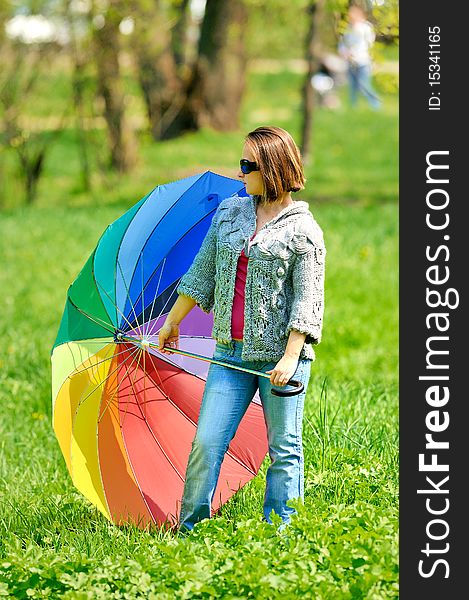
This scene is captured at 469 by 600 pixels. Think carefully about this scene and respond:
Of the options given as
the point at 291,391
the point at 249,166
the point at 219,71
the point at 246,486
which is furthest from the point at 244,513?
the point at 219,71

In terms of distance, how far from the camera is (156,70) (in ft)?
64.1

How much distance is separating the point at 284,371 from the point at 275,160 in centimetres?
79

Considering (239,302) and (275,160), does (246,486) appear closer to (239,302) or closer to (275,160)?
(239,302)

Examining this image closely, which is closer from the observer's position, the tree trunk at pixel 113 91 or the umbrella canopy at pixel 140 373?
the umbrella canopy at pixel 140 373

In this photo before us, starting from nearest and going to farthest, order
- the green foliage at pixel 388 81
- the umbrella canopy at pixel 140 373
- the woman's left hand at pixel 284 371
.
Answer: the woman's left hand at pixel 284 371
the umbrella canopy at pixel 140 373
the green foliage at pixel 388 81

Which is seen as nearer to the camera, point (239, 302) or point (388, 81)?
point (239, 302)

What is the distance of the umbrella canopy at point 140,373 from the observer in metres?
4.41

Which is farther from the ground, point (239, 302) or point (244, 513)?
point (239, 302)

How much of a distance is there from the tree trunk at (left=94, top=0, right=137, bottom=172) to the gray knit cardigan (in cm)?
1137

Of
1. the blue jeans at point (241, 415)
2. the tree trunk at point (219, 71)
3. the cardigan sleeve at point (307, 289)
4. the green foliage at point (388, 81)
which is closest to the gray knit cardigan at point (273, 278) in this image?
the cardigan sleeve at point (307, 289)

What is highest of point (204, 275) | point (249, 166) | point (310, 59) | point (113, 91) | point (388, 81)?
point (310, 59)

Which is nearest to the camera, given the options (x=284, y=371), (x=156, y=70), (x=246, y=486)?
(x=284, y=371)

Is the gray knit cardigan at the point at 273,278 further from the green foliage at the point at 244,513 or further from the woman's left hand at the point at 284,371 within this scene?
the green foliage at the point at 244,513

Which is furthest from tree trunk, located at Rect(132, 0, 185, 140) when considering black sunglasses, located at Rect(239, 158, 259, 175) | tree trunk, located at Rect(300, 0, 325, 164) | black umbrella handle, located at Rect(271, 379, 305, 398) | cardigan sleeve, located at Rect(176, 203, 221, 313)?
black umbrella handle, located at Rect(271, 379, 305, 398)
